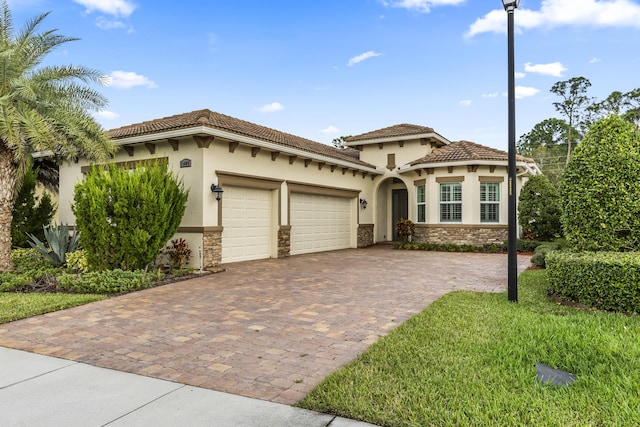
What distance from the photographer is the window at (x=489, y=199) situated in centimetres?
1689

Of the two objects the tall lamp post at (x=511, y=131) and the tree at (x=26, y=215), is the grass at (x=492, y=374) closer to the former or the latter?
the tall lamp post at (x=511, y=131)

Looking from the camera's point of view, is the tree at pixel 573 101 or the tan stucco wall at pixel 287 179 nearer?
the tan stucco wall at pixel 287 179

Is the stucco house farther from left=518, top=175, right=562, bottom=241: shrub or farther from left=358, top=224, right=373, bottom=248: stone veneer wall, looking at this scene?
left=518, top=175, right=562, bottom=241: shrub

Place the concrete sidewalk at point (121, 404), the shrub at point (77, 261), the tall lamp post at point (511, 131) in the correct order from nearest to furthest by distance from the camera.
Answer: the concrete sidewalk at point (121, 404) < the tall lamp post at point (511, 131) < the shrub at point (77, 261)

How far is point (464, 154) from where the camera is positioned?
17.0m

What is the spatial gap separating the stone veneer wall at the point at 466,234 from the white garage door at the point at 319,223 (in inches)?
145

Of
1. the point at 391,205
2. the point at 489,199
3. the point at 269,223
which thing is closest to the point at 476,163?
the point at 489,199

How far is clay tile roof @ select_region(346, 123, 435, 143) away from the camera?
60.8 ft

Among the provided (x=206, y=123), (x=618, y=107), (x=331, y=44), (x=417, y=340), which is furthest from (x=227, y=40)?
(x=618, y=107)

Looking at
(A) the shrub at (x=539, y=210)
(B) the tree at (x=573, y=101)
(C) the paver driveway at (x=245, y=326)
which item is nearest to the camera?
(C) the paver driveway at (x=245, y=326)

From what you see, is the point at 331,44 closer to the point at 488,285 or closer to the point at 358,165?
the point at 358,165

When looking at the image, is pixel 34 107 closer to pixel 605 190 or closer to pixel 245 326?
pixel 245 326

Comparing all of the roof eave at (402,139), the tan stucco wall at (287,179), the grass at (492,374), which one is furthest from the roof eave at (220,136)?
the grass at (492,374)

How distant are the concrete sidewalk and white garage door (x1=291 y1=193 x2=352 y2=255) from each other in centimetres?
1076
